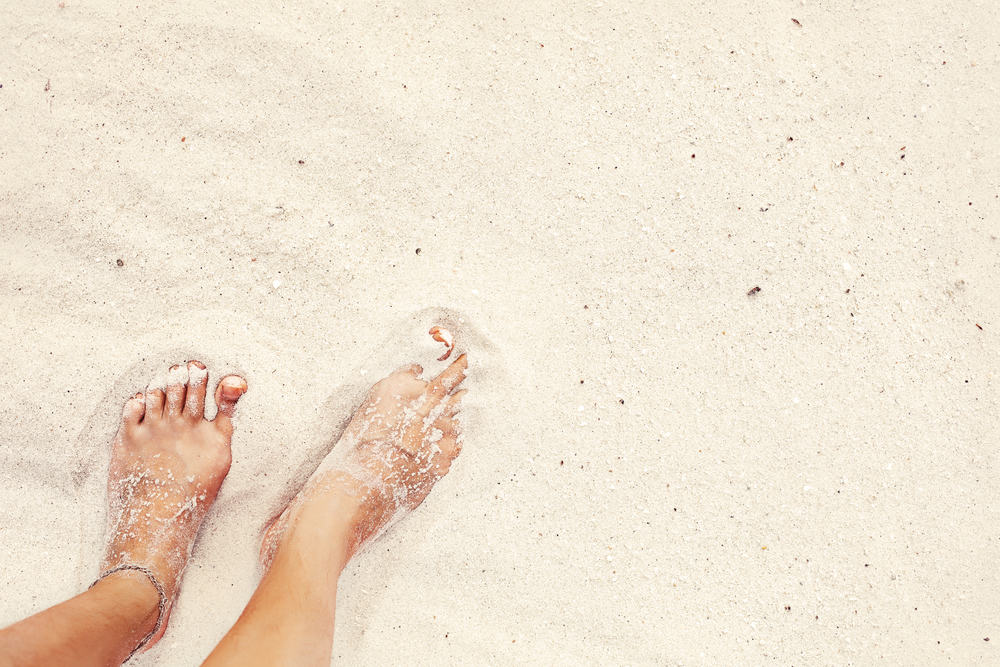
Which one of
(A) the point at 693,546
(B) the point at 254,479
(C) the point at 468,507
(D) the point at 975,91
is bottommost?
(B) the point at 254,479

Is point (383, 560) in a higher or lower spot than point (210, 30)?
lower

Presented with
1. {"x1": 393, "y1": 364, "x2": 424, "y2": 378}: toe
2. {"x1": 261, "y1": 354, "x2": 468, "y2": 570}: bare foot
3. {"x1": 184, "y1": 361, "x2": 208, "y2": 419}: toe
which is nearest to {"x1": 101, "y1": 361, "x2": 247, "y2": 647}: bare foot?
{"x1": 184, "y1": 361, "x2": 208, "y2": 419}: toe

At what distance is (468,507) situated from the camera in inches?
78.4

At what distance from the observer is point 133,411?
1976 millimetres

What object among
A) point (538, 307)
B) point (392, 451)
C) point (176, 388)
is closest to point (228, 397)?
point (176, 388)

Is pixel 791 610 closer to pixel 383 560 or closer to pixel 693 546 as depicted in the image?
pixel 693 546

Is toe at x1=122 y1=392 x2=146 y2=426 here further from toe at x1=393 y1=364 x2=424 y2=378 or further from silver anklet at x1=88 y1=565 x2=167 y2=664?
toe at x1=393 y1=364 x2=424 y2=378

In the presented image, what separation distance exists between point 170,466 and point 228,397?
0.89 ft

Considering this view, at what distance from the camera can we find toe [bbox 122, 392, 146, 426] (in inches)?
77.7

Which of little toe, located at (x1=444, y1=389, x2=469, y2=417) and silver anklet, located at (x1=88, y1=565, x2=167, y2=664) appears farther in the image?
little toe, located at (x1=444, y1=389, x2=469, y2=417)

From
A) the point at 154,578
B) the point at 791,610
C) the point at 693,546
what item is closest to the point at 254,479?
the point at 154,578

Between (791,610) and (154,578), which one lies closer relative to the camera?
(154,578)

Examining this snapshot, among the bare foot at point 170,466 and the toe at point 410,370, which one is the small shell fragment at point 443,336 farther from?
the bare foot at point 170,466

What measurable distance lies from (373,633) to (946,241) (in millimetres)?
2051
